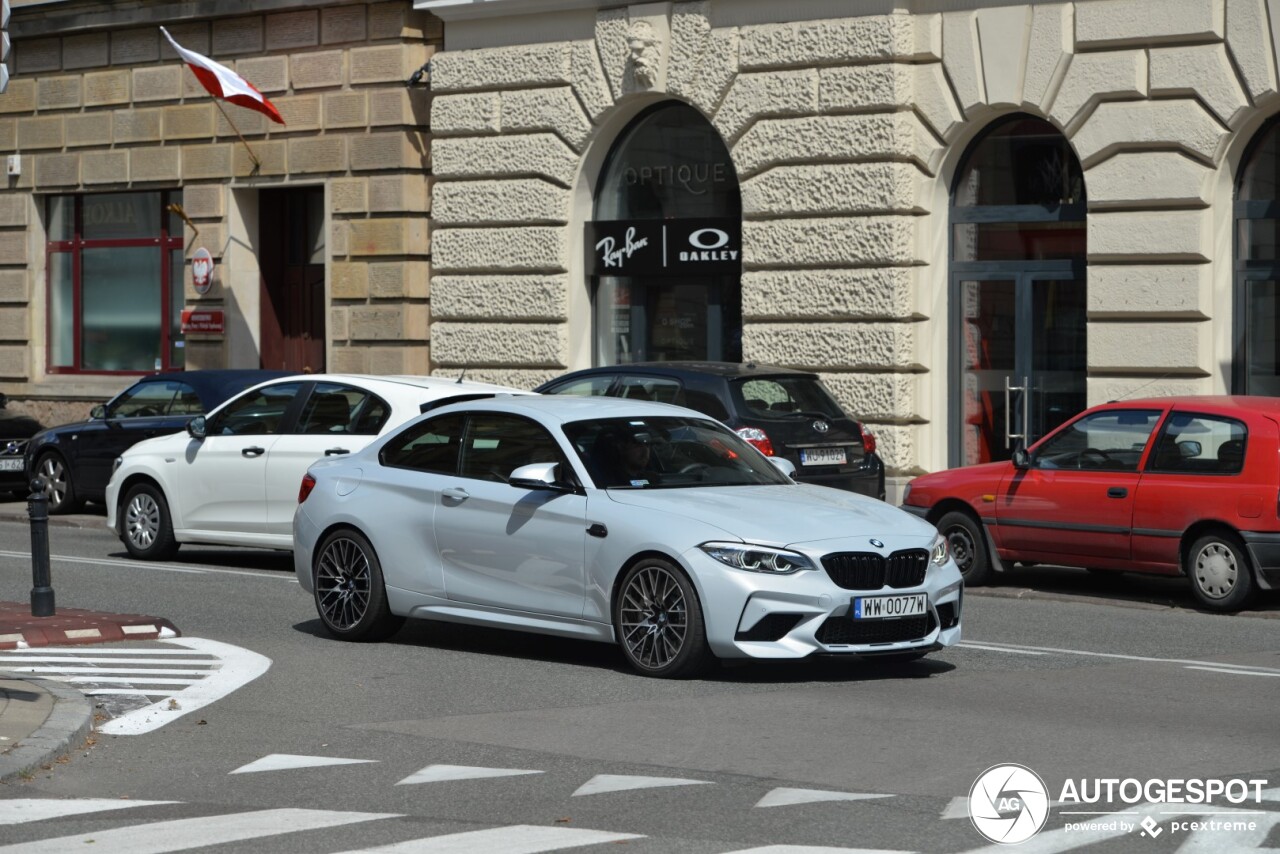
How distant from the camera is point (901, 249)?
20.6 m

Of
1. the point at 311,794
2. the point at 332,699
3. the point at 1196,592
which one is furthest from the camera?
the point at 1196,592

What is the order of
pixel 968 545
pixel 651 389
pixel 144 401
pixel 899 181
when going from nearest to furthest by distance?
pixel 968 545 → pixel 651 389 → pixel 144 401 → pixel 899 181

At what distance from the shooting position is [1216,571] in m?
13.7

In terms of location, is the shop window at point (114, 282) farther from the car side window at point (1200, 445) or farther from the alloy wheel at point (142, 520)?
the car side window at point (1200, 445)

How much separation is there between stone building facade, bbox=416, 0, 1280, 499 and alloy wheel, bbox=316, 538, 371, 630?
9.91 metres

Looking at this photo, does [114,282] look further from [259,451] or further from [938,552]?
[938,552]

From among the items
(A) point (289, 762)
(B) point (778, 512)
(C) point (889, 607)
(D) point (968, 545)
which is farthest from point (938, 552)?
(D) point (968, 545)

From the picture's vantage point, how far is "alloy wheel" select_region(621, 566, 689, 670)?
9984 millimetres

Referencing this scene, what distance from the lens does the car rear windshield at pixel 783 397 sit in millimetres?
16312

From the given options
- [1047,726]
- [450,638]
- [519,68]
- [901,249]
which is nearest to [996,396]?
[901,249]

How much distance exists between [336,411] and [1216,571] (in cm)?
657

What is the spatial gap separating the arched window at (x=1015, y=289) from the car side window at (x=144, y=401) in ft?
26.2

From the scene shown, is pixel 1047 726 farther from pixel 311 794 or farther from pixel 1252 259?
pixel 1252 259

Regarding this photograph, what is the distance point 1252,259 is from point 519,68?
872 centimetres
